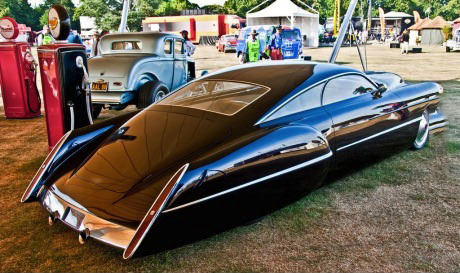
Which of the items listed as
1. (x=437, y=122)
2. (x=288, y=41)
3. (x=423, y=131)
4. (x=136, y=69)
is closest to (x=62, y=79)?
(x=136, y=69)

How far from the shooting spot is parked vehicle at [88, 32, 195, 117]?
6.69m

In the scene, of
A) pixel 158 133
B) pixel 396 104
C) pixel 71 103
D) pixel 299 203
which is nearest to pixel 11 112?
pixel 71 103

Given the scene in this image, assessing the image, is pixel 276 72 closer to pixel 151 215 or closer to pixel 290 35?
pixel 151 215

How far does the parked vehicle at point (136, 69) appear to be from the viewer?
669 centimetres

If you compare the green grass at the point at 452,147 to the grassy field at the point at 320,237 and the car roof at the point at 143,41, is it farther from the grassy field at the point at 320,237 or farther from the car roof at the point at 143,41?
the car roof at the point at 143,41

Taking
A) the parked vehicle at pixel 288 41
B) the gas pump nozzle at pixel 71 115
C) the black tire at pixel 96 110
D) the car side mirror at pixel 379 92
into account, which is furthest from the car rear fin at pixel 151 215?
the parked vehicle at pixel 288 41

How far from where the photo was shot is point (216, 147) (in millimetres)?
2576

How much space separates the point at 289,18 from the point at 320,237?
1115 inches

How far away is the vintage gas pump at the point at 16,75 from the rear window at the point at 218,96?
446 centimetres

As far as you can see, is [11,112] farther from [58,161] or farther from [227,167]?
[227,167]

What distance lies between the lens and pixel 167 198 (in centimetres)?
220

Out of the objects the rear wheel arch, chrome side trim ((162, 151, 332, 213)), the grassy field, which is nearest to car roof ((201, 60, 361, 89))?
chrome side trim ((162, 151, 332, 213))

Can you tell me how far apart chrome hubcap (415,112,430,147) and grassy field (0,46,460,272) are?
0.71 metres

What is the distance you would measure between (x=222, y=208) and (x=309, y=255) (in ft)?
2.14
